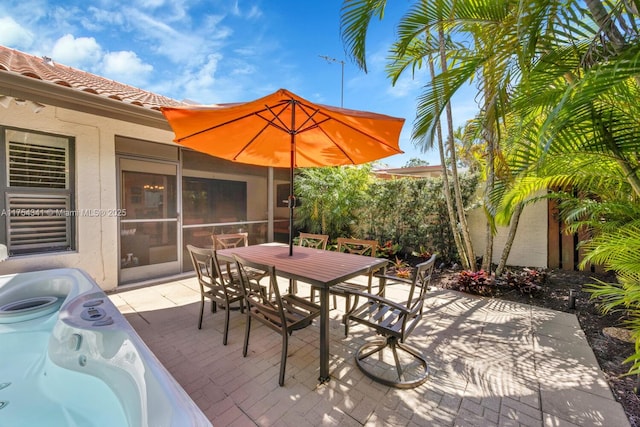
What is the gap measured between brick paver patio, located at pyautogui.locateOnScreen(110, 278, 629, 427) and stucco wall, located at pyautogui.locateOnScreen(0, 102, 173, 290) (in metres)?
1.39

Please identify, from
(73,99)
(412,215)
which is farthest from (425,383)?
(73,99)

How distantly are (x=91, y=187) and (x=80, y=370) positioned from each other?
3349mm

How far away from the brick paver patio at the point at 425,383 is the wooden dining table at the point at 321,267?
34cm

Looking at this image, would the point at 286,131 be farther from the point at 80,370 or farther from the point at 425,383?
the point at 425,383

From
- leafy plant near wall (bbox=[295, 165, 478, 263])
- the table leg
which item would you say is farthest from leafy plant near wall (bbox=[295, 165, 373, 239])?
the table leg

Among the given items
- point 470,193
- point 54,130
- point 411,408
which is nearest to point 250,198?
point 54,130

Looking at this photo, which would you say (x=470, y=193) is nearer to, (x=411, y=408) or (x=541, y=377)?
(x=541, y=377)

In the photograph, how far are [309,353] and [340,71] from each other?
349 inches

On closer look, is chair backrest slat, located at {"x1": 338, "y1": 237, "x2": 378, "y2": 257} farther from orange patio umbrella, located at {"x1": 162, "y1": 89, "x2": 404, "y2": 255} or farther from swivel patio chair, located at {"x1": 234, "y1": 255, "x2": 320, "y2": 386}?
swivel patio chair, located at {"x1": 234, "y1": 255, "x2": 320, "y2": 386}

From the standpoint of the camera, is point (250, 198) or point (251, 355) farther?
point (250, 198)

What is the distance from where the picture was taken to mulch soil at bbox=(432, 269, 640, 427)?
2.12m

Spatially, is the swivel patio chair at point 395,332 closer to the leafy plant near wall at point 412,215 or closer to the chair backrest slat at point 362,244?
the chair backrest slat at point 362,244

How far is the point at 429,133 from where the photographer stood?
2.77m

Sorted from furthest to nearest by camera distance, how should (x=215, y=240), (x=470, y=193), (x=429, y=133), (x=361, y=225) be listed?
1. (x=361, y=225)
2. (x=470, y=193)
3. (x=215, y=240)
4. (x=429, y=133)
